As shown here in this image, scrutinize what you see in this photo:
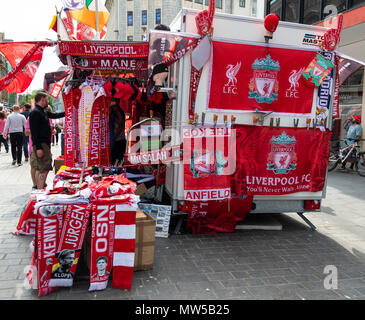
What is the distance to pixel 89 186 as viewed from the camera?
3723mm

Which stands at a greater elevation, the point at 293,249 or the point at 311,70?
the point at 311,70

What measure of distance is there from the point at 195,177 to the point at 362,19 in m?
11.8

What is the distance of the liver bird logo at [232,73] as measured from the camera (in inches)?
188

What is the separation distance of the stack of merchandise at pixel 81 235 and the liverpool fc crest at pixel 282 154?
245cm

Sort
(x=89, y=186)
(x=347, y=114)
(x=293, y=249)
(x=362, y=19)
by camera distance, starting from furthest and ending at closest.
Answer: (x=347, y=114) < (x=362, y=19) < (x=293, y=249) < (x=89, y=186)

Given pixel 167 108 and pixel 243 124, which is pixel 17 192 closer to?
pixel 167 108

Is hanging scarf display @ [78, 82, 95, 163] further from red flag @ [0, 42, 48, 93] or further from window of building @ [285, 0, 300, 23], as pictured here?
window of building @ [285, 0, 300, 23]

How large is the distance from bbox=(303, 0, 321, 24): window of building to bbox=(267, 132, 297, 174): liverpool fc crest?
12737 mm

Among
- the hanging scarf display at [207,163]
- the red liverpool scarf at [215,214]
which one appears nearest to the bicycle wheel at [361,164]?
the red liverpool scarf at [215,214]

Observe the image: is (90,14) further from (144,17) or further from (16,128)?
(144,17)

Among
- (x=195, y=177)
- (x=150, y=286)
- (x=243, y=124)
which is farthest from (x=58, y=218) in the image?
(x=243, y=124)

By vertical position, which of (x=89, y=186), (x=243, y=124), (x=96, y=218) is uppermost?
(x=243, y=124)

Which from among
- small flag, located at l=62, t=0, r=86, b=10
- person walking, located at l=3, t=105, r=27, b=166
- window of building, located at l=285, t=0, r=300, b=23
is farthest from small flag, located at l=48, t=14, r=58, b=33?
window of building, located at l=285, t=0, r=300, b=23

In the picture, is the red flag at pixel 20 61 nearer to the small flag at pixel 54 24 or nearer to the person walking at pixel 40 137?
the small flag at pixel 54 24
